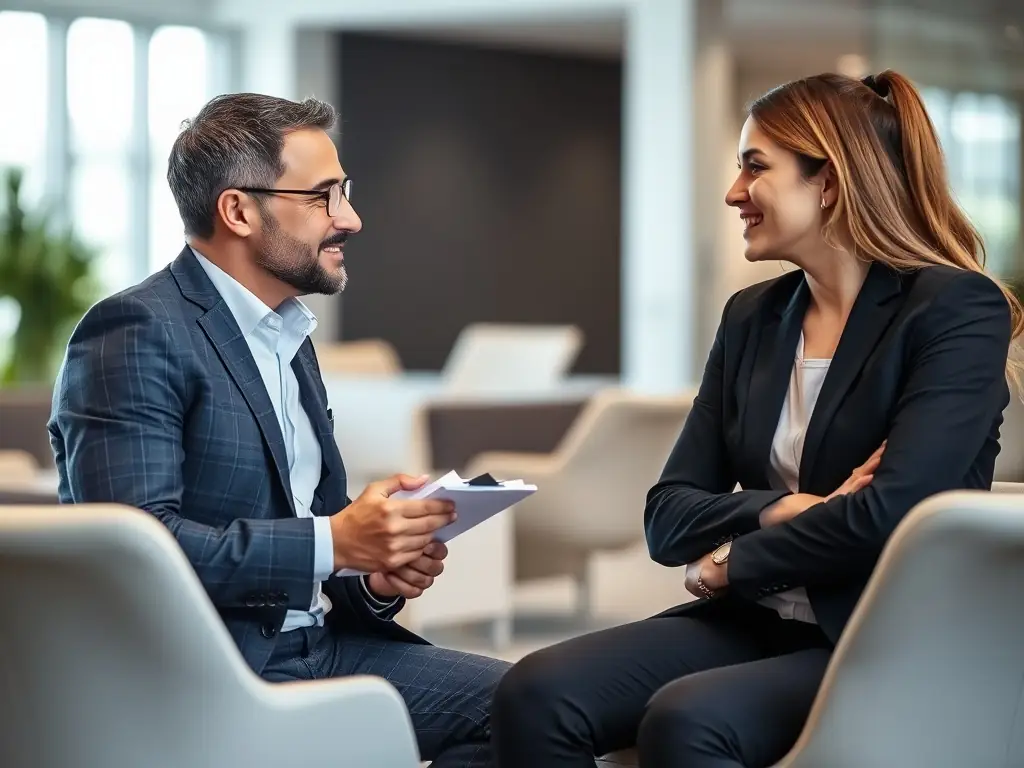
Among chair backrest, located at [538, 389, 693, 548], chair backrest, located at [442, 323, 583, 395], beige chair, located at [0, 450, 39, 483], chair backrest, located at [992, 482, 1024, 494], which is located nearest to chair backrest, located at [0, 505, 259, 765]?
chair backrest, located at [992, 482, 1024, 494]

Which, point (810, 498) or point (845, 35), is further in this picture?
point (845, 35)

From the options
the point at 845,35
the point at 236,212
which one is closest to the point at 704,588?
the point at 236,212

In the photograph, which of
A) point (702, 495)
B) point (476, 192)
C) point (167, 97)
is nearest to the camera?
point (702, 495)

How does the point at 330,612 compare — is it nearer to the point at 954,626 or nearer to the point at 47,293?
the point at 954,626

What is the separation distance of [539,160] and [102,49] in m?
4.15

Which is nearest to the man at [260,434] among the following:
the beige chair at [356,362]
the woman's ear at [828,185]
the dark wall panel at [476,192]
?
the woman's ear at [828,185]

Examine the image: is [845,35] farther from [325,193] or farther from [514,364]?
[325,193]

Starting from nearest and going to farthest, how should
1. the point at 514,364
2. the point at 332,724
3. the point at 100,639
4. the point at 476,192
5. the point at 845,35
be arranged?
1. the point at 100,639
2. the point at 332,724
3. the point at 514,364
4. the point at 845,35
5. the point at 476,192

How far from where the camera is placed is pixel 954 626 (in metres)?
1.68

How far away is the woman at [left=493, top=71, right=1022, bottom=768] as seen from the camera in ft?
6.33

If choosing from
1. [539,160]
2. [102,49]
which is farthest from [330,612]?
[539,160]

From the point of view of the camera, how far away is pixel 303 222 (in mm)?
2150

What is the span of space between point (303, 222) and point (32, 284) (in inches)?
347

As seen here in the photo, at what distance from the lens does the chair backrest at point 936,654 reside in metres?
1.60
